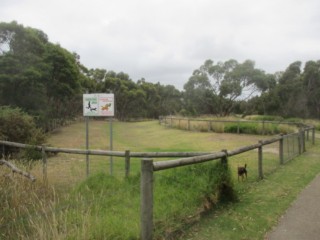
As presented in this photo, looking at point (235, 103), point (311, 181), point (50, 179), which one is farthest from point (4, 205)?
point (235, 103)

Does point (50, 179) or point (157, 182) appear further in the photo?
point (50, 179)

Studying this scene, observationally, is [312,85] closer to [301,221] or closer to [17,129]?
[17,129]

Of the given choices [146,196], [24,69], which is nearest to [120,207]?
[146,196]

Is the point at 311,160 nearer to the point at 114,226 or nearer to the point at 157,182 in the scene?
the point at 157,182

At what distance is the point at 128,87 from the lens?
7156 centimetres

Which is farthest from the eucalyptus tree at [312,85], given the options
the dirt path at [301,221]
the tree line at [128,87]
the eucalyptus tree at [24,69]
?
the dirt path at [301,221]

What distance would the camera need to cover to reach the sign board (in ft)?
30.6

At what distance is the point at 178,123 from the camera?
3294 centimetres

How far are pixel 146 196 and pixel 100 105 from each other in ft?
17.2

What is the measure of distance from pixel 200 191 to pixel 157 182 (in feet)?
2.45

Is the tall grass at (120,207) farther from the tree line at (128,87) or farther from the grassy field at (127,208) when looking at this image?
the tree line at (128,87)

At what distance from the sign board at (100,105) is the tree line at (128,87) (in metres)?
18.8

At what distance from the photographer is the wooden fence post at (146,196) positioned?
4453mm

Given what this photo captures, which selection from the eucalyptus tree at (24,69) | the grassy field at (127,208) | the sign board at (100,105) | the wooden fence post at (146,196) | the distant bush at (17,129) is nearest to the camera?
the wooden fence post at (146,196)
